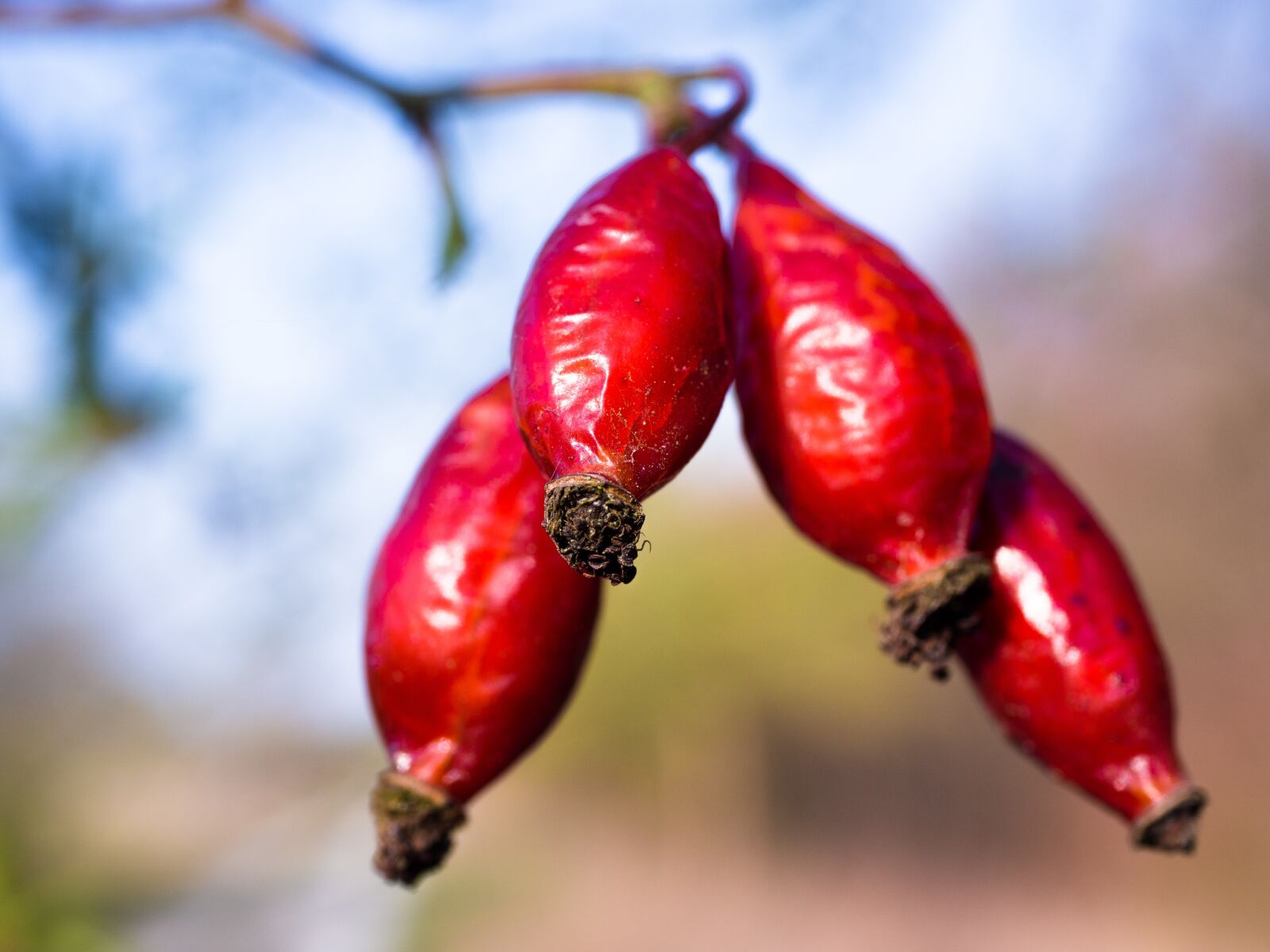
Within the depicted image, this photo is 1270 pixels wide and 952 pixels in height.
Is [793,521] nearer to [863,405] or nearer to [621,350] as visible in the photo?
[863,405]

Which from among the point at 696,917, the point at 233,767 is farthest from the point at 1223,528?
the point at 233,767

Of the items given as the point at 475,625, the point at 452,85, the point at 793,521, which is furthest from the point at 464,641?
the point at 452,85

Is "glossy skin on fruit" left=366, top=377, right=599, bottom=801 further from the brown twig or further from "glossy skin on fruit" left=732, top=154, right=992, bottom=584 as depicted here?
the brown twig

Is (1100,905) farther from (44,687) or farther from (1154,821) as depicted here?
(1154,821)

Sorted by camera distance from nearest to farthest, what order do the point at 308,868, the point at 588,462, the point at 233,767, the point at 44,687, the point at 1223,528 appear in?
the point at 588,462 → the point at 308,868 → the point at 44,687 → the point at 233,767 → the point at 1223,528

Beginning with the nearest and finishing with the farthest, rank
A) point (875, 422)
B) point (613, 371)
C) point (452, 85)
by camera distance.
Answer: point (613, 371) → point (875, 422) → point (452, 85)

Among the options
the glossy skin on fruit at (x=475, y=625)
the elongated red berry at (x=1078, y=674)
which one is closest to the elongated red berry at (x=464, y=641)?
the glossy skin on fruit at (x=475, y=625)

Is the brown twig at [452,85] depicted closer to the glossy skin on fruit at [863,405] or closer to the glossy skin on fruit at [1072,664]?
the glossy skin on fruit at [863,405]
